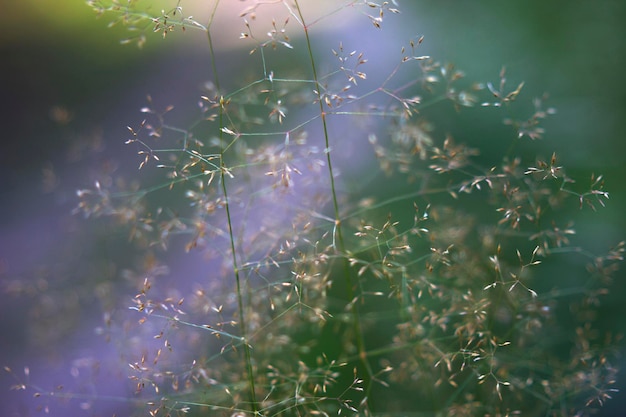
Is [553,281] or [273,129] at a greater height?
[273,129]

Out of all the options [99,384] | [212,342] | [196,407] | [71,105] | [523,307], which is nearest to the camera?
[523,307]

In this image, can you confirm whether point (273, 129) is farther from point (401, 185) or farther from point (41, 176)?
point (41, 176)

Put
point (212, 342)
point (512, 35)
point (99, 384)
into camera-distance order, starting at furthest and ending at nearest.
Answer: point (512, 35)
point (99, 384)
point (212, 342)

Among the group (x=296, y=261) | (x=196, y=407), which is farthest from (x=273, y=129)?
(x=296, y=261)

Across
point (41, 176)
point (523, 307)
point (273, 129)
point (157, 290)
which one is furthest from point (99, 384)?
point (523, 307)

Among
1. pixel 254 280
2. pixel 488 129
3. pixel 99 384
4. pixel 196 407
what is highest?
pixel 488 129

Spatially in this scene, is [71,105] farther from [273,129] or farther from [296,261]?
[296,261]

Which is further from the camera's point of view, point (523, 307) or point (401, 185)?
point (401, 185)
